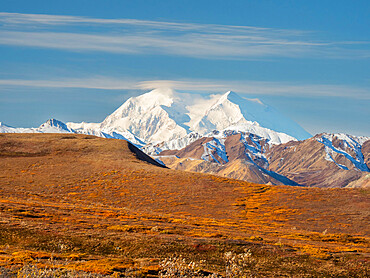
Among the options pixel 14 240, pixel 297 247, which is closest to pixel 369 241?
pixel 297 247

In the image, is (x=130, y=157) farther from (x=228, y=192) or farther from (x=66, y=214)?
(x=66, y=214)

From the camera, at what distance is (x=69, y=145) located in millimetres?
127938

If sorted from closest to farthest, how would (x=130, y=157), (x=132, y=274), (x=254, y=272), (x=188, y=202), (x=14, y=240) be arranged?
1. (x=132, y=274)
2. (x=254, y=272)
3. (x=14, y=240)
4. (x=188, y=202)
5. (x=130, y=157)

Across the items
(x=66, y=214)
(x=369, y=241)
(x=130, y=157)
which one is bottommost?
(x=369, y=241)

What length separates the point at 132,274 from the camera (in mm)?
24750

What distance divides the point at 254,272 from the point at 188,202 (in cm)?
5165

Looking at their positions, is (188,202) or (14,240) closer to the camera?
(14,240)

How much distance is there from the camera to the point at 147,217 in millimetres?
61250

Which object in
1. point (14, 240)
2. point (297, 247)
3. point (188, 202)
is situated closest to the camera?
point (14, 240)

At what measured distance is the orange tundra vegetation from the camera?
3331 centimetres

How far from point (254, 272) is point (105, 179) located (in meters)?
68.4

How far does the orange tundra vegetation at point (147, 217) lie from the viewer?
33.3 meters

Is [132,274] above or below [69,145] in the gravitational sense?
below

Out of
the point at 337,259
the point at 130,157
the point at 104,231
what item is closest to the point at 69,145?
the point at 130,157
